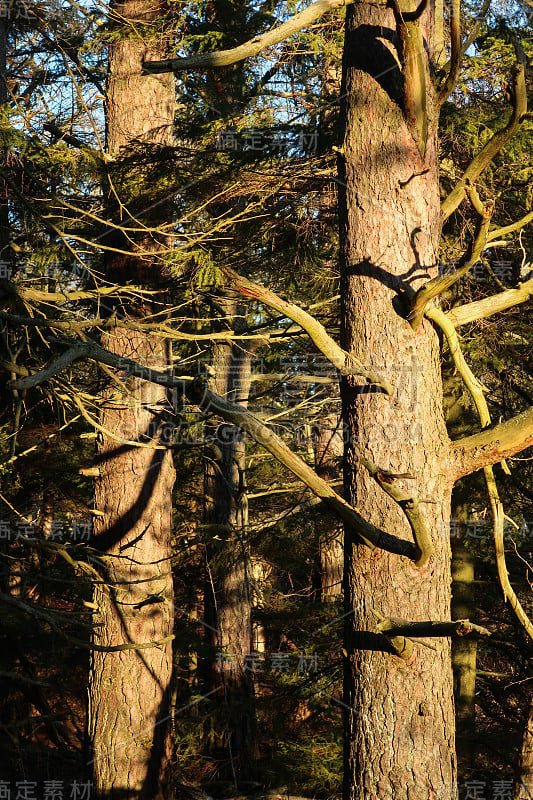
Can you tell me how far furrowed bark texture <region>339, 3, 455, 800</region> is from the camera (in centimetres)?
323

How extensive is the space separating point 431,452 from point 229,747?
7.66 meters

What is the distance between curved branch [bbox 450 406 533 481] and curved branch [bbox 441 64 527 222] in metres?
1.12

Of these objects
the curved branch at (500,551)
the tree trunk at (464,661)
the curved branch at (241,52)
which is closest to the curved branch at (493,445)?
the curved branch at (500,551)

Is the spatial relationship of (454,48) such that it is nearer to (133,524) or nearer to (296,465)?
(296,465)

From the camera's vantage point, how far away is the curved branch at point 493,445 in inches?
125

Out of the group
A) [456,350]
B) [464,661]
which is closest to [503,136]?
Answer: [456,350]

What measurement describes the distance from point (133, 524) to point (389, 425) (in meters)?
3.53

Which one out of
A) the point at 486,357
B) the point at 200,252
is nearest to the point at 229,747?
the point at 486,357

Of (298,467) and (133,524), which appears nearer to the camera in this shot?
(298,467)

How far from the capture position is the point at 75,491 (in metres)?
9.77

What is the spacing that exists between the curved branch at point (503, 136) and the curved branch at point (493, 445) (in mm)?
1118

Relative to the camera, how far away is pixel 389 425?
3441 mm

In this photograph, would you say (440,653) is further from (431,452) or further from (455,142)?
(455,142)

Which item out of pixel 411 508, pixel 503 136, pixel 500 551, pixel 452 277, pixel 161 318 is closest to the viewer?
pixel 411 508
